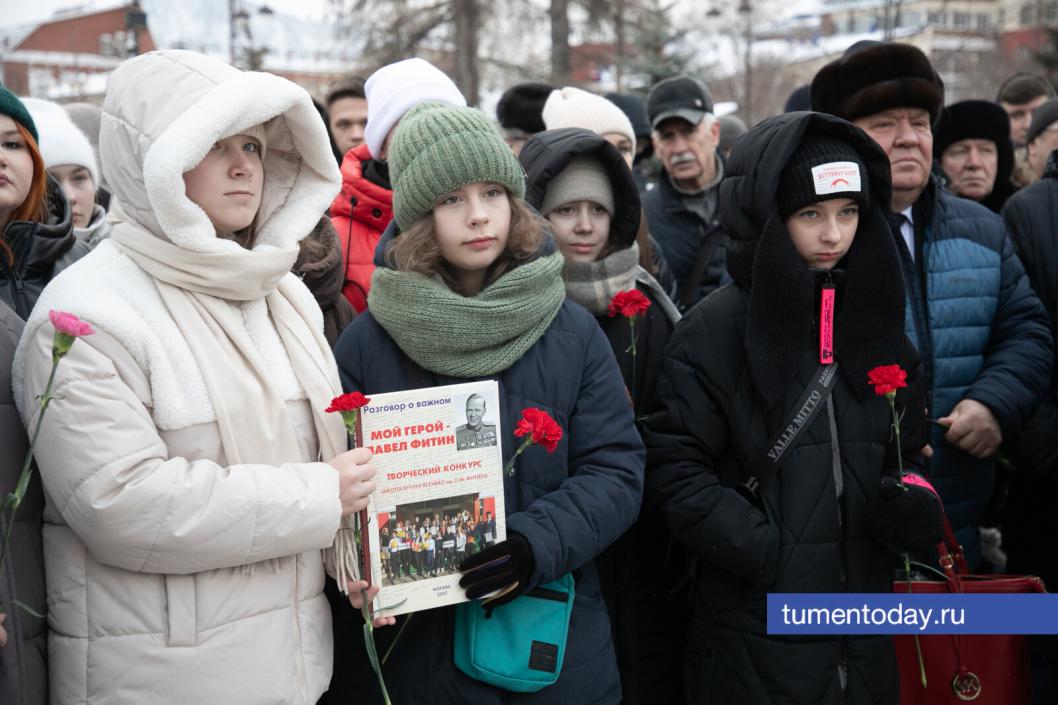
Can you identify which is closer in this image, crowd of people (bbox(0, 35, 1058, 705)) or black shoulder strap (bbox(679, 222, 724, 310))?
crowd of people (bbox(0, 35, 1058, 705))

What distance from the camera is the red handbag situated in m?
3.11

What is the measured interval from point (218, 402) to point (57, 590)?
1.83 feet

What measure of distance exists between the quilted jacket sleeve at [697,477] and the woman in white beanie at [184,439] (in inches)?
44.1

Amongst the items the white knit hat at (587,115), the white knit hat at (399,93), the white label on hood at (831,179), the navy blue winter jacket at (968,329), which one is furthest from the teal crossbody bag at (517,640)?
the white knit hat at (587,115)

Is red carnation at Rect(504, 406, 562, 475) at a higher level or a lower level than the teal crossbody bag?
higher

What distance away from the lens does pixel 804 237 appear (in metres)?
3.13

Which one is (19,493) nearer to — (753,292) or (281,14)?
(753,292)

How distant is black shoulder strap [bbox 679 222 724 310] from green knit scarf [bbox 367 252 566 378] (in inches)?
93.3

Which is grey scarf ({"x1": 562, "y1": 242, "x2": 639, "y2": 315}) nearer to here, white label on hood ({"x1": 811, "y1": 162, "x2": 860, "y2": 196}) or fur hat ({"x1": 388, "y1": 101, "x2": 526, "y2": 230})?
fur hat ({"x1": 388, "y1": 101, "x2": 526, "y2": 230})

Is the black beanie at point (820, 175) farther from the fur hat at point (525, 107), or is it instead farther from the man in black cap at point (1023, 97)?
the man in black cap at point (1023, 97)

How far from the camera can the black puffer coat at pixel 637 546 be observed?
352 cm

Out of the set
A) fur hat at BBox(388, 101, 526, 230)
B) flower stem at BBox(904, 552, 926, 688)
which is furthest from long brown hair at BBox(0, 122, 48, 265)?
flower stem at BBox(904, 552, 926, 688)

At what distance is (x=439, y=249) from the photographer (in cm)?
290

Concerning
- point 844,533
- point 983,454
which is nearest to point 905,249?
point 983,454
